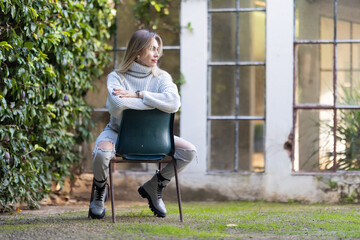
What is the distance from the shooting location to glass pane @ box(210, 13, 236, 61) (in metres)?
6.09

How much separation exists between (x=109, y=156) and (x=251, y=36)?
9.64ft

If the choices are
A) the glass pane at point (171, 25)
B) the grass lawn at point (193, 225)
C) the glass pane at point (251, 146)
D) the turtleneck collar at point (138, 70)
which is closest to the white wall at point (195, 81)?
the glass pane at point (171, 25)

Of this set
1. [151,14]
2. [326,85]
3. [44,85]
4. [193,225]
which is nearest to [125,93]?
[193,225]

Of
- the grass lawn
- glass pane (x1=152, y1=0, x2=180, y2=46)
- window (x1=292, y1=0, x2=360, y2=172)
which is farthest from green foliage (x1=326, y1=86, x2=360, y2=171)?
glass pane (x1=152, y1=0, x2=180, y2=46)

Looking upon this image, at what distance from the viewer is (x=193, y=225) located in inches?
153

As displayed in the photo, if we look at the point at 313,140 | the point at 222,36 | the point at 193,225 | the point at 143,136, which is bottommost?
the point at 193,225

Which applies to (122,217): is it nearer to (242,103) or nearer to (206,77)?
(206,77)

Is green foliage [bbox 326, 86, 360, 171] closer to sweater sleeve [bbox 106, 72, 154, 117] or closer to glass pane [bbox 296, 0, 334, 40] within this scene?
glass pane [bbox 296, 0, 334, 40]

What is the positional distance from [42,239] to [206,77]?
2979 millimetres

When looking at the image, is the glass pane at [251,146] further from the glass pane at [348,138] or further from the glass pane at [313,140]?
the glass pane at [348,138]

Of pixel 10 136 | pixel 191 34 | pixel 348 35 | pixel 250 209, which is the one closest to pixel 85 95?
pixel 191 34

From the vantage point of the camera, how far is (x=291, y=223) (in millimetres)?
4059

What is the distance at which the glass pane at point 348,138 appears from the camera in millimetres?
5867

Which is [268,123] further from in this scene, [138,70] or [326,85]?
[138,70]
